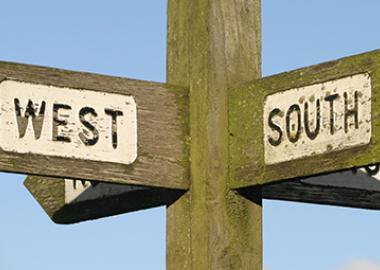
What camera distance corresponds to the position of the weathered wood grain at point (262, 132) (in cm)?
401

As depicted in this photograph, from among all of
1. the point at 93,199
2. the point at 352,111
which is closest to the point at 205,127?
the point at 352,111

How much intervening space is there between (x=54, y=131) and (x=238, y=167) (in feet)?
1.62

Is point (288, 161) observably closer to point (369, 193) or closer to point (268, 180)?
point (268, 180)

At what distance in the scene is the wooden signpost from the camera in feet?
13.5

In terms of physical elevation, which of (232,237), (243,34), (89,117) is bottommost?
(232,237)

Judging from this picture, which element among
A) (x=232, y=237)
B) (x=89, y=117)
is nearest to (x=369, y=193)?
(x=232, y=237)

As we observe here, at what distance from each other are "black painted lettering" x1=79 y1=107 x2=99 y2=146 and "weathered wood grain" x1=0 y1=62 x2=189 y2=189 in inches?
2.3

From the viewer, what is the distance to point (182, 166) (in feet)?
14.4

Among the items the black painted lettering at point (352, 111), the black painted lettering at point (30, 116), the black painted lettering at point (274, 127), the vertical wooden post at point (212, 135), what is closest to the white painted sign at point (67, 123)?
the black painted lettering at point (30, 116)

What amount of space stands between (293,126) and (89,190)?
37.7 inches

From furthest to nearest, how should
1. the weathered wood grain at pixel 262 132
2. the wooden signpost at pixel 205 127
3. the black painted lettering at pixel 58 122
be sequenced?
1. the black painted lettering at pixel 58 122
2. the wooden signpost at pixel 205 127
3. the weathered wood grain at pixel 262 132

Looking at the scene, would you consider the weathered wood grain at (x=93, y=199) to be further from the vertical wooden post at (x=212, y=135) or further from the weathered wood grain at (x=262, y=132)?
the weathered wood grain at (x=262, y=132)

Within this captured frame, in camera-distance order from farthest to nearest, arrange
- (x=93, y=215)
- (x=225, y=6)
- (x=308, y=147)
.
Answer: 1. (x=93, y=215)
2. (x=225, y=6)
3. (x=308, y=147)

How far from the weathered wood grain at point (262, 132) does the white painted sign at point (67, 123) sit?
0.27 metres
